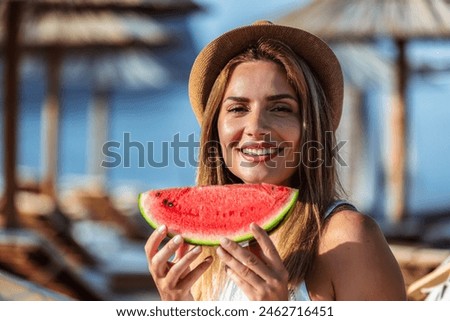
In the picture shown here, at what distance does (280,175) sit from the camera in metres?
1.85

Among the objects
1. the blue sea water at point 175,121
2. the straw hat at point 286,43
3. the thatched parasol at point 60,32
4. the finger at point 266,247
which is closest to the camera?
the finger at point 266,247

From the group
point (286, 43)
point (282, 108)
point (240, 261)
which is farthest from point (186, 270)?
point (286, 43)

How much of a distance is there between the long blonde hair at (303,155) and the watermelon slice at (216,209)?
0.26 ft

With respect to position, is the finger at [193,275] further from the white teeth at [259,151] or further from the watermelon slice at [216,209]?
the white teeth at [259,151]

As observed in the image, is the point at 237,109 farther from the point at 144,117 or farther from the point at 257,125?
the point at 144,117

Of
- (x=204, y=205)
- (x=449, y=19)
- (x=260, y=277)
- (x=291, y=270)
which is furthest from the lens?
(x=449, y=19)

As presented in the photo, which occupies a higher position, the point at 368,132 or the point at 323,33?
the point at 323,33

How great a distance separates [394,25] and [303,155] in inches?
231

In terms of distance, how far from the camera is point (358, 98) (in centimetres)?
1387

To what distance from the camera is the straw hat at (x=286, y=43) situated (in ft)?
6.31

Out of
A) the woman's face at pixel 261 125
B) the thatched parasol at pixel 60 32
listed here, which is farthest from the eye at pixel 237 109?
the thatched parasol at pixel 60 32

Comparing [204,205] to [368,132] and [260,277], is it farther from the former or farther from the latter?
[368,132]

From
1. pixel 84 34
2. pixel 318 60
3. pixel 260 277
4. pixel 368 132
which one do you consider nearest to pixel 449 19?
pixel 84 34
